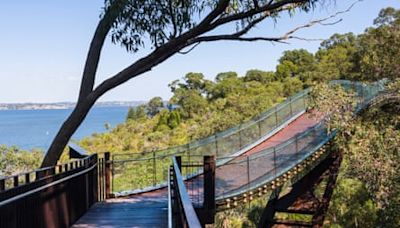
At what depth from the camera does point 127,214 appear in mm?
7145

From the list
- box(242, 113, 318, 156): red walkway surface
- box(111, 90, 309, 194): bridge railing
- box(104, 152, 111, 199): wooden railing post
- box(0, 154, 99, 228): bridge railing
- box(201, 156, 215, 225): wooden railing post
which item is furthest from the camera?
box(242, 113, 318, 156): red walkway surface

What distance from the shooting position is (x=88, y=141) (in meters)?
41.1

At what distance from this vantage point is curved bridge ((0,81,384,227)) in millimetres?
4785

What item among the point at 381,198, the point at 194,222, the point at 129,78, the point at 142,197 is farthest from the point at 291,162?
the point at 194,222

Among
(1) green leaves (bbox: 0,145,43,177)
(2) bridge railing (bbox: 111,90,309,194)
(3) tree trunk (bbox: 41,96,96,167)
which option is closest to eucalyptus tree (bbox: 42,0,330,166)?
(3) tree trunk (bbox: 41,96,96,167)

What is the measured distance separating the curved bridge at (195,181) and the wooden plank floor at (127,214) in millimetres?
14

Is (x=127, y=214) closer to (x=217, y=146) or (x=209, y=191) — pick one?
(x=209, y=191)

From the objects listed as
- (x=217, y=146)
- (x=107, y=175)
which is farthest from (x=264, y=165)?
(x=107, y=175)

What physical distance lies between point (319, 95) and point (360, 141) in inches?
58.5

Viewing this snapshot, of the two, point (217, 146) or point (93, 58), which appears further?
point (217, 146)

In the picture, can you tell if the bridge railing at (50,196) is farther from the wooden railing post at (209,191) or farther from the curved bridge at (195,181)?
the wooden railing post at (209,191)

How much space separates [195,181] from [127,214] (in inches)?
155

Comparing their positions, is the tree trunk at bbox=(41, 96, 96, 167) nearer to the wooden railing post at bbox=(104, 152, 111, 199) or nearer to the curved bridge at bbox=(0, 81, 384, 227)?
the curved bridge at bbox=(0, 81, 384, 227)

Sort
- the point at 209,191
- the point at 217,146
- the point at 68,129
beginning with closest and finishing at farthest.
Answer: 1. the point at 68,129
2. the point at 209,191
3. the point at 217,146
